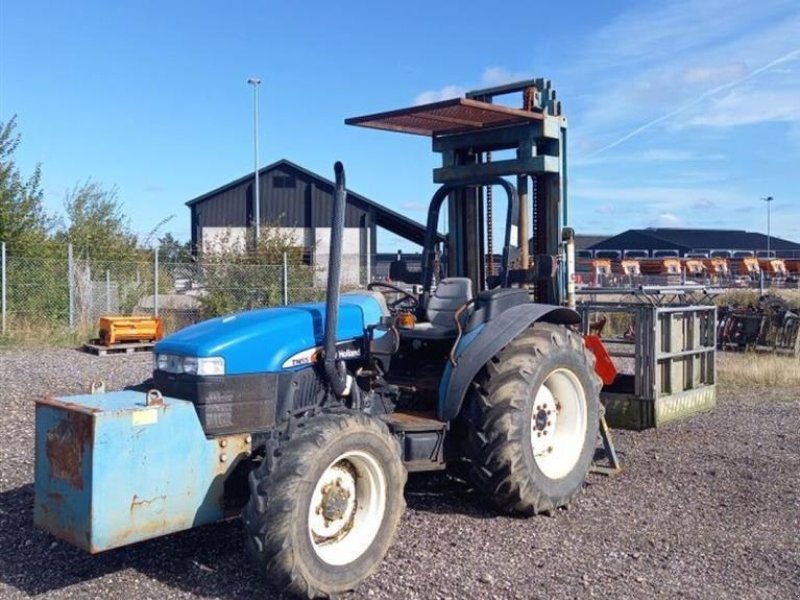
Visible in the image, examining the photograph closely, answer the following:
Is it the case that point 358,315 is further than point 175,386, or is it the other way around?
point 358,315

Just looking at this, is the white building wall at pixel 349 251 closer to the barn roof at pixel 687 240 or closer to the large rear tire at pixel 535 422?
the large rear tire at pixel 535 422

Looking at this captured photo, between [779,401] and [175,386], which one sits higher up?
[175,386]

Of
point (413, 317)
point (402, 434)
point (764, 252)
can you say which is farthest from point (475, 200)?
point (764, 252)

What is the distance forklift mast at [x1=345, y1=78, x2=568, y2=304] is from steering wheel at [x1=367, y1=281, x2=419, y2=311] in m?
0.39

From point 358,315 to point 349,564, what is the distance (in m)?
1.60

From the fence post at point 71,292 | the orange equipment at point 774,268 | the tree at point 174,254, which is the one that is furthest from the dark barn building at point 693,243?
the fence post at point 71,292

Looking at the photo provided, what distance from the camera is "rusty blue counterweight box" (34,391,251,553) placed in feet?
13.0

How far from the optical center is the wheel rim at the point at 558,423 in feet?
19.1

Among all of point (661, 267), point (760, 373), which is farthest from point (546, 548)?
point (661, 267)

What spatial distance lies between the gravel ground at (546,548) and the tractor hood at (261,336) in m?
1.09

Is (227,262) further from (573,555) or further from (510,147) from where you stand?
(573,555)

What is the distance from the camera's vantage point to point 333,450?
167 inches

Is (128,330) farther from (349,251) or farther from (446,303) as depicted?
(349,251)

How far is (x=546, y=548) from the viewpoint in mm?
5020
